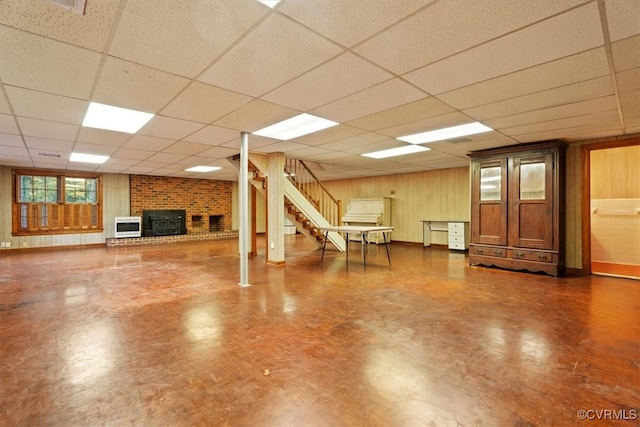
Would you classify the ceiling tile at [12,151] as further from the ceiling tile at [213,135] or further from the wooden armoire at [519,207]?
the wooden armoire at [519,207]

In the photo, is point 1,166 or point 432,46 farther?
point 1,166

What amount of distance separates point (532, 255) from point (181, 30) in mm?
6194

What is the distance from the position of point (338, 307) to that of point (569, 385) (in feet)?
7.13

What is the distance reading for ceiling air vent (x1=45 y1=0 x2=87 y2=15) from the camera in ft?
5.65

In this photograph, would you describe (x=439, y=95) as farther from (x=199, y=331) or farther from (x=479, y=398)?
(x=199, y=331)

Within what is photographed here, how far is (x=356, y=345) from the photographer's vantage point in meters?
2.64

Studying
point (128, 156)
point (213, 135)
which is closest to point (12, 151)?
point (128, 156)

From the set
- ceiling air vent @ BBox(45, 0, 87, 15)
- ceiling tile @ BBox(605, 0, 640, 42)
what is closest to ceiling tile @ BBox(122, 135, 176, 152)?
ceiling air vent @ BBox(45, 0, 87, 15)

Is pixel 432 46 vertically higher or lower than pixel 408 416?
higher

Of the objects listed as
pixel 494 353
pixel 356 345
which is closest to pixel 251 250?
pixel 356 345

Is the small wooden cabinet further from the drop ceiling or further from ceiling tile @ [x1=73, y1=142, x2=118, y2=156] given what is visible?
ceiling tile @ [x1=73, y1=142, x2=118, y2=156]

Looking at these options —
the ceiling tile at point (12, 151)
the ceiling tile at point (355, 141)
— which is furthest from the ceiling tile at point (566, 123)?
the ceiling tile at point (12, 151)

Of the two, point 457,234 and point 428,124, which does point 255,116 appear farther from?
point 457,234

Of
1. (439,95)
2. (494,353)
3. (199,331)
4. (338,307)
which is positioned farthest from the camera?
(338,307)
